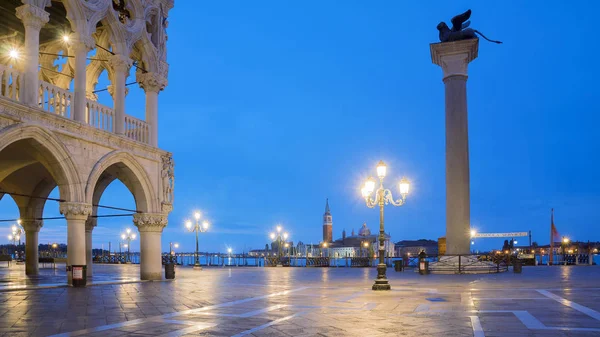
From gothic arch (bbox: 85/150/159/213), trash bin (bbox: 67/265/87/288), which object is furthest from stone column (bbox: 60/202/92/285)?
gothic arch (bbox: 85/150/159/213)

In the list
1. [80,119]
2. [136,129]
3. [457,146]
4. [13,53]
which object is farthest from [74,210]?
[457,146]

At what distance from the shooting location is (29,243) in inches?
1054

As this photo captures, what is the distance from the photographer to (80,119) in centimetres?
1962

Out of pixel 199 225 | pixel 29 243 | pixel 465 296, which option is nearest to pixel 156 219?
pixel 29 243

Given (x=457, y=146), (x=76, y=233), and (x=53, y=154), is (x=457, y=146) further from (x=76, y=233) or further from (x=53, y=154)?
(x=53, y=154)

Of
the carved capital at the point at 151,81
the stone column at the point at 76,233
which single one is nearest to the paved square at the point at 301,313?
the stone column at the point at 76,233

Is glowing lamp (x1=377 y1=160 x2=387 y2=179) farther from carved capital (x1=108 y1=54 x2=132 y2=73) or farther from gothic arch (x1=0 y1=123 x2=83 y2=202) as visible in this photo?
carved capital (x1=108 y1=54 x2=132 y2=73)

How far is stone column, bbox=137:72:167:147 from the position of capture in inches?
953

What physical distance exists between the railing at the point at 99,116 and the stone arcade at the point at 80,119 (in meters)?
0.04

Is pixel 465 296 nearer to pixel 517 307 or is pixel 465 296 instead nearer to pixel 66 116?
pixel 517 307

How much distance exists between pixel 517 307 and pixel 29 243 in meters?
22.8

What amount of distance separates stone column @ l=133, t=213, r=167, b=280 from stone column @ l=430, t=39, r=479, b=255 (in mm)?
15288

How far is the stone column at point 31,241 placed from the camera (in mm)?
26389

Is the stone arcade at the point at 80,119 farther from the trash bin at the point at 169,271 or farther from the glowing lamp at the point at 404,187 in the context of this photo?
the glowing lamp at the point at 404,187
